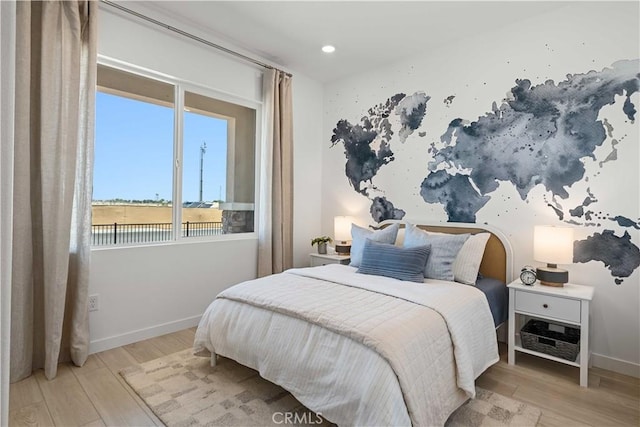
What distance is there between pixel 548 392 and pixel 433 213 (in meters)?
1.70

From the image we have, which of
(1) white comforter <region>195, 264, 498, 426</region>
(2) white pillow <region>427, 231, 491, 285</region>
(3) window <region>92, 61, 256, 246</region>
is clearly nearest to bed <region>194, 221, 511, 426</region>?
(1) white comforter <region>195, 264, 498, 426</region>

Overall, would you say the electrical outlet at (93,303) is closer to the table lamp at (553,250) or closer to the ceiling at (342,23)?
the ceiling at (342,23)

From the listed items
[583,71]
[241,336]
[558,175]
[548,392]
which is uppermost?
[583,71]

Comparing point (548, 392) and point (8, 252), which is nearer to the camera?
point (8, 252)

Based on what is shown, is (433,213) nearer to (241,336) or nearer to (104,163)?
(241,336)

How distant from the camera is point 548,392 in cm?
218

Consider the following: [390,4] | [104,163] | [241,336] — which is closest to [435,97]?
[390,4]

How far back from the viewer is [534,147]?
2799 millimetres

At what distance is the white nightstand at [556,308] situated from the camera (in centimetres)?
225

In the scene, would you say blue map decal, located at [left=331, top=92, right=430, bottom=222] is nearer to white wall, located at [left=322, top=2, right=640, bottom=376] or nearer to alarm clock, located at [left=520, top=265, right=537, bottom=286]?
white wall, located at [left=322, top=2, right=640, bottom=376]

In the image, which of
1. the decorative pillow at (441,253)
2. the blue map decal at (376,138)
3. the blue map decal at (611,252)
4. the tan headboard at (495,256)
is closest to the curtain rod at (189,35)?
the blue map decal at (376,138)

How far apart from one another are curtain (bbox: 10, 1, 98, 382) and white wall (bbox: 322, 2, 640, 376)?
270cm

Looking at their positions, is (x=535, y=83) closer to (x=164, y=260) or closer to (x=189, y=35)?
(x=189, y=35)

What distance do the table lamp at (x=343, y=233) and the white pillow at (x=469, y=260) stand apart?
1391mm
